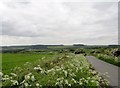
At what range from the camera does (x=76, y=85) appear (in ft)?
32.7

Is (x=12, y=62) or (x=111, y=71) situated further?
(x=12, y=62)

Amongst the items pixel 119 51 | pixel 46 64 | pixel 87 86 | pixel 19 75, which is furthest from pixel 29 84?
pixel 119 51

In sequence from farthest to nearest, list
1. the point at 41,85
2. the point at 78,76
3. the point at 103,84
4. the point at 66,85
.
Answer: the point at 103,84 < the point at 78,76 < the point at 66,85 < the point at 41,85

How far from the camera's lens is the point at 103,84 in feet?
45.7

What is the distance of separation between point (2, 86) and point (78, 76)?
4408mm

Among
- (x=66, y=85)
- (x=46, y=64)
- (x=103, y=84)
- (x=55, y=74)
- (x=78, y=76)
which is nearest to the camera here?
(x=66, y=85)

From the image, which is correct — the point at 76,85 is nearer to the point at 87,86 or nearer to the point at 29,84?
the point at 87,86

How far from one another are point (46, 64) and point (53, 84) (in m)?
9.13

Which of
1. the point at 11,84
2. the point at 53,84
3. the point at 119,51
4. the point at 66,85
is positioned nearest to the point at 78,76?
the point at 66,85

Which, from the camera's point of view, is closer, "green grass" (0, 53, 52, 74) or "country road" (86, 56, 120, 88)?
"country road" (86, 56, 120, 88)

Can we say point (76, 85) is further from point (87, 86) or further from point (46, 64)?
point (46, 64)

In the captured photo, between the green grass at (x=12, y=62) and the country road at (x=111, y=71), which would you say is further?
the green grass at (x=12, y=62)

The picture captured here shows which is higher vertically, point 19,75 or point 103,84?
point 19,75

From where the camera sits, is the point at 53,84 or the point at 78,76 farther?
the point at 78,76
